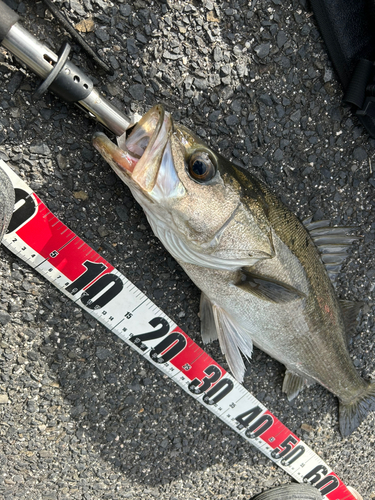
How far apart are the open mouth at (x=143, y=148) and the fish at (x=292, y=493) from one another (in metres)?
1.89

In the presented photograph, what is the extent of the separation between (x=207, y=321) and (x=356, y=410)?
1.05m

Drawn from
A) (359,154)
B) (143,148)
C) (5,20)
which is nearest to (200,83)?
(143,148)

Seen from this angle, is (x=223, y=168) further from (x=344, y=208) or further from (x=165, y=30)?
(x=344, y=208)

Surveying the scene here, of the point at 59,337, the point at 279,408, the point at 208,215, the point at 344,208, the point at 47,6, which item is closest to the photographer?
the point at 208,215

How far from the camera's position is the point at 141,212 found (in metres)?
1.53

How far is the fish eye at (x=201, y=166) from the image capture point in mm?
1155

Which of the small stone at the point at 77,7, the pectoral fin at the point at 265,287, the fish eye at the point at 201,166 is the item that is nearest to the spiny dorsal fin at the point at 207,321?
the pectoral fin at the point at 265,287

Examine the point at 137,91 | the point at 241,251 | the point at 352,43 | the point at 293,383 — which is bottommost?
the point at 293,383

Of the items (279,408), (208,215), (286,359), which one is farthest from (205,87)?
(279,408)

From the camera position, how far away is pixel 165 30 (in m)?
1.44

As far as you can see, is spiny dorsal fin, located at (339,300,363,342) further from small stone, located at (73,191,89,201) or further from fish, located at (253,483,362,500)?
small stone, located at (73,191,89,201)

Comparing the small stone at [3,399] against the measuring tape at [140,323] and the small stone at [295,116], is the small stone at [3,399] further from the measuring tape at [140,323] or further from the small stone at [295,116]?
the small stone at [295,116]

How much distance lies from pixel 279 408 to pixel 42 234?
150 cm

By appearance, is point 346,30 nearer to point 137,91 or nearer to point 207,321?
point 137,91
